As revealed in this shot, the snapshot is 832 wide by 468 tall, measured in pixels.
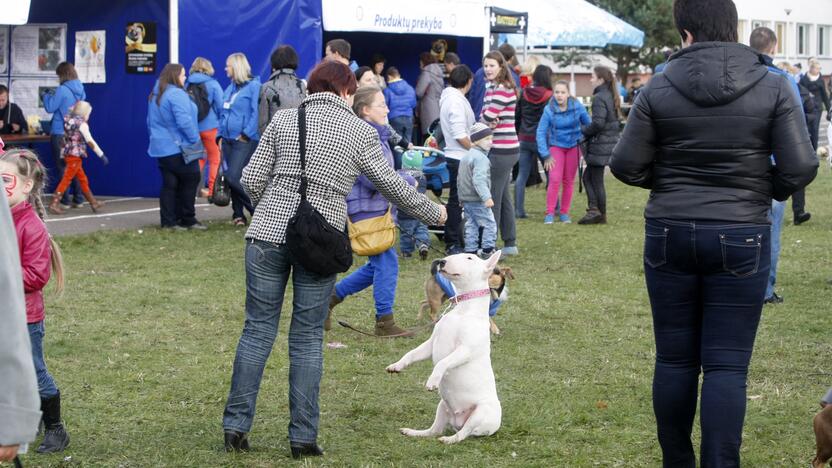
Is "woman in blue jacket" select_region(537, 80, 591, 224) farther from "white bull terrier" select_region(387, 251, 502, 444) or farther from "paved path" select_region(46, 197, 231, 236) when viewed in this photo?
"white bull terrier" select_region(387, 251, 502, 444)

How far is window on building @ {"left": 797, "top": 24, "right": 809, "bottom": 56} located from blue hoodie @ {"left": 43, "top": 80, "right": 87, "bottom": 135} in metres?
55.2

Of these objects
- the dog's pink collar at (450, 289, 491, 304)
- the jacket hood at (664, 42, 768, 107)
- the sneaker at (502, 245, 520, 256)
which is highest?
the jacket hood at (664, 42, 768, 107)

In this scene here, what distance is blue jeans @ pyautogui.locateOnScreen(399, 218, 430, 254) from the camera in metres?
11.5

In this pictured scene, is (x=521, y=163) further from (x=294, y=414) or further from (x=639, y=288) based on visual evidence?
(x=294, y=414)

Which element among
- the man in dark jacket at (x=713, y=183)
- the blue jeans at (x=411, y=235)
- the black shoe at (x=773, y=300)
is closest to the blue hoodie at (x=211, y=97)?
the blue jeans at (x=411, y=235)

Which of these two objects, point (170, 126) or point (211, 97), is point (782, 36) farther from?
point (170, 126)

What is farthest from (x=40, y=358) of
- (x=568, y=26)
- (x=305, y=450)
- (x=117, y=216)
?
(x=568, y=26)

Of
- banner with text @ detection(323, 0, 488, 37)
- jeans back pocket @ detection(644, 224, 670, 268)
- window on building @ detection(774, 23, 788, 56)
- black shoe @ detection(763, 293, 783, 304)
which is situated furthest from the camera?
window on building @ detection(774, 23, 788, 56)

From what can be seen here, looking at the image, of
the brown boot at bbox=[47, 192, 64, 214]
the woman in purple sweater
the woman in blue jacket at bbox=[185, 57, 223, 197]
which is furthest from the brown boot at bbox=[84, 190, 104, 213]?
the woman in purple sweater

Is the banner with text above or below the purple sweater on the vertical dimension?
above

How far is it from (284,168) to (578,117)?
9344 mm

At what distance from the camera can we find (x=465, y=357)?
536 centimetres

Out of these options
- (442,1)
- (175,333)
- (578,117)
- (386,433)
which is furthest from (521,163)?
(386,433)

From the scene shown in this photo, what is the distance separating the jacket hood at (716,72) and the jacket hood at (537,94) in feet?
35.2
